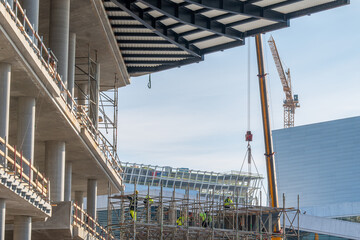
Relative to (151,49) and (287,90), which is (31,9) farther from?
(287,90)

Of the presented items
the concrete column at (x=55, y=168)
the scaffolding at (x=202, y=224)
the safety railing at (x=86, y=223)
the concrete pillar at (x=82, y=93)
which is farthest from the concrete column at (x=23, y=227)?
the concrete pillar at (x=82, y=93)

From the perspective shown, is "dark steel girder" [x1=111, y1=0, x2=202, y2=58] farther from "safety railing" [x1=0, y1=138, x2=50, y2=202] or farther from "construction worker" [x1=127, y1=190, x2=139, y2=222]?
"safety railing" [x1=0, y1=138, x2=50, y2=202]

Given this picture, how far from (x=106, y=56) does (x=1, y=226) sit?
19503 millimetres

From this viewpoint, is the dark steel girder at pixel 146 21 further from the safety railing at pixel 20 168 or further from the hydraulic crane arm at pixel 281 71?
the hydraulic crane arm at pixel 281 71

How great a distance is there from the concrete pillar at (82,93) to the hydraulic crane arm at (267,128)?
548 inches

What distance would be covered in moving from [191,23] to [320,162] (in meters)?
125

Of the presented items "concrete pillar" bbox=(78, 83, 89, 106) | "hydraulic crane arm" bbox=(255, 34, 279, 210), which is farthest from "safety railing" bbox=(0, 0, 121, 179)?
"hydraulic crane arm" bbox=(255, 34, 279, 210)

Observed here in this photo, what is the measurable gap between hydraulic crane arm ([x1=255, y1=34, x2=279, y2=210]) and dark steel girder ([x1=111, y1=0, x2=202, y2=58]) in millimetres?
8203

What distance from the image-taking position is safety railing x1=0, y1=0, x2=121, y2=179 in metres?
22.7

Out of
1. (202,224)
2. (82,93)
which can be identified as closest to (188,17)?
(82,93)

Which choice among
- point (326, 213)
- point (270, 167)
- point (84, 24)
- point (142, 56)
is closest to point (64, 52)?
point (84, 24)

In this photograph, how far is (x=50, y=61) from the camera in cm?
3281

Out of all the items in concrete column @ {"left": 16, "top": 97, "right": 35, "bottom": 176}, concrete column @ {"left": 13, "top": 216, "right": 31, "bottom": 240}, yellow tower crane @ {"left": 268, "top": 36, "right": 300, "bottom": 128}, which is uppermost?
yellow tower crane @ {"left": 268, "top": 36, "right": 300, "bottom": 128}

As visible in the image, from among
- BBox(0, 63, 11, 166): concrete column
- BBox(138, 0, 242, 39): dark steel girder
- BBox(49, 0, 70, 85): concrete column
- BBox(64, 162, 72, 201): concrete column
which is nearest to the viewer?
BBox(0, 63, 11, 166): concrete column
